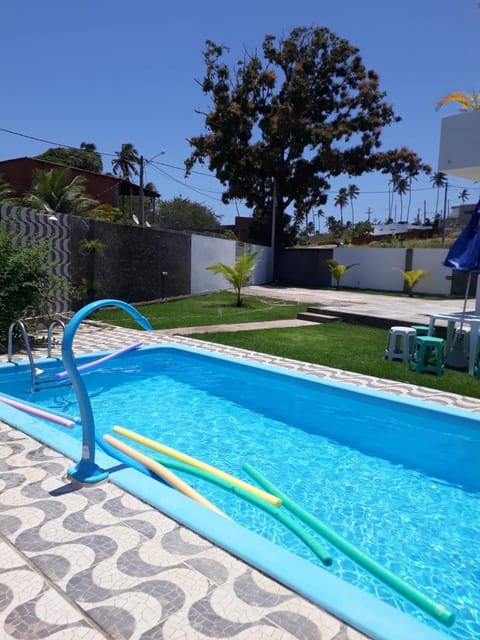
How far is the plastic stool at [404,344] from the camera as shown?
803cm

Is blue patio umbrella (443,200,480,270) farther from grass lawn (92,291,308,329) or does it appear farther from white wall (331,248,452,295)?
white wall (331,248,452,295)

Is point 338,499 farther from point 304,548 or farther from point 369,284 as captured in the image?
point 369,284

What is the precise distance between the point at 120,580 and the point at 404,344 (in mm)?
6777

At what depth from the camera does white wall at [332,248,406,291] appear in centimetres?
2459

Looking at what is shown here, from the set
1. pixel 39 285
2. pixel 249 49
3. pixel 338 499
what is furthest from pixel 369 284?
pixel 338 499

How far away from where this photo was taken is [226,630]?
1.94m

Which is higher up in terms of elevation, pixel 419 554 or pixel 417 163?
pixel 417 163

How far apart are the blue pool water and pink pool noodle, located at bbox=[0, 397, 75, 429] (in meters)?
0.90

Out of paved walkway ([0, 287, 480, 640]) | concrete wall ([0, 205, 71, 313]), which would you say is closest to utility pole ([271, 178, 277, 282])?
concrete wall ([0, 205, 71, 313])

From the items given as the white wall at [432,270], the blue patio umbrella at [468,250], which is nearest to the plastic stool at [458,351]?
the blue patio umbrella at [468,250]

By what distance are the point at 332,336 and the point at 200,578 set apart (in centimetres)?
830

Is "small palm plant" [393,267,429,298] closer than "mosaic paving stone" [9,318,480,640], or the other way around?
"mosaic paving stone" [9,318,480,640]

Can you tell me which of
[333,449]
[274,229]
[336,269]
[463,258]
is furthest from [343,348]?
[274,229]

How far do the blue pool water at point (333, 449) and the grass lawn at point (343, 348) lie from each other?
1195mm
